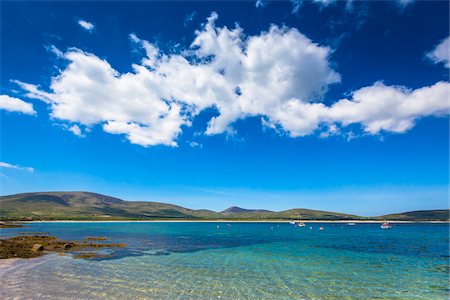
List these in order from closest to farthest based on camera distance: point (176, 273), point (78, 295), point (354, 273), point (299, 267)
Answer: point (78, 295), point (176, 273), point (354, 273), point (299, 267)

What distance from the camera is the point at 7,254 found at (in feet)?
144

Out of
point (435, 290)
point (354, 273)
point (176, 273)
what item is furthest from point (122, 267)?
point (435, 290)

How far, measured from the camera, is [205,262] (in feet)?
143

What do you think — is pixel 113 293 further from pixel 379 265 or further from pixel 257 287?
pixel 379 265

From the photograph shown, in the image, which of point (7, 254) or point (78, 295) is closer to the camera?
point (78, 295)

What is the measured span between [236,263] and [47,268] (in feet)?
84.0

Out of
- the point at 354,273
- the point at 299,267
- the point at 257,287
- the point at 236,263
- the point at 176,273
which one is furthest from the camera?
the point at 236,263

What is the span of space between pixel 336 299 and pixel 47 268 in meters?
34.1

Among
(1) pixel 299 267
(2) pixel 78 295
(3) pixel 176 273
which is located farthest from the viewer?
(1) pixel 299 267

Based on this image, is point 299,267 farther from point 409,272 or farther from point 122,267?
point 122,267

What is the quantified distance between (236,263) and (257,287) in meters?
15.2

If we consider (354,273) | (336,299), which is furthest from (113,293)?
(354,273)

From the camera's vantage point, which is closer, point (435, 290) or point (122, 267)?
point (435, 290)

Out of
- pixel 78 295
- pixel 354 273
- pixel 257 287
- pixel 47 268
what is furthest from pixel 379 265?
pixel 47 268
